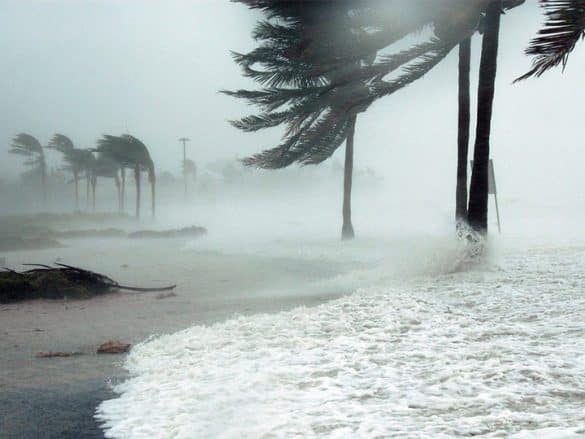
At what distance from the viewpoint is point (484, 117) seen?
11.2 metres

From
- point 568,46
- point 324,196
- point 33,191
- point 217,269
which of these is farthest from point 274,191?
point 568,46

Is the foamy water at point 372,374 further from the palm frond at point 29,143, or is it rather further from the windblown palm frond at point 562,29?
the palm frond at point 29,143

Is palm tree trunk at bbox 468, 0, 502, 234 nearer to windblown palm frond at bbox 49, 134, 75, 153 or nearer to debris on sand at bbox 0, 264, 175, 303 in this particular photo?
debris on sand at bbox 0, 264, 175, 303

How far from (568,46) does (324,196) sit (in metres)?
79.3

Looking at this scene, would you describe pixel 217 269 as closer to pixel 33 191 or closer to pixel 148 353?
pixel 148 353

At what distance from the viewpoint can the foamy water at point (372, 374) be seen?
114 inches

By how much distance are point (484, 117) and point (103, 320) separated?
7754 millimetres

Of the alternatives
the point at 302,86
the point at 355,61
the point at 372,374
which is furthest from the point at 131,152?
the point at 372,374

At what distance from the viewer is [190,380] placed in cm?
398

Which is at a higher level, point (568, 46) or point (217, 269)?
point (568, 46)

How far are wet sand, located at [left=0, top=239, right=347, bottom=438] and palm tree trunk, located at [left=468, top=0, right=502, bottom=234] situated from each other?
3.09 metres

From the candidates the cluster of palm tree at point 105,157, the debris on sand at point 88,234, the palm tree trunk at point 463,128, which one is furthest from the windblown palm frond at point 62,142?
the palm tree trunk at point 463,128

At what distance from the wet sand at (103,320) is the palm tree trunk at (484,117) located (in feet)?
10.1

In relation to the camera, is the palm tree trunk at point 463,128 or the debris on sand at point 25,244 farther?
the debris on sand at point 25,244
